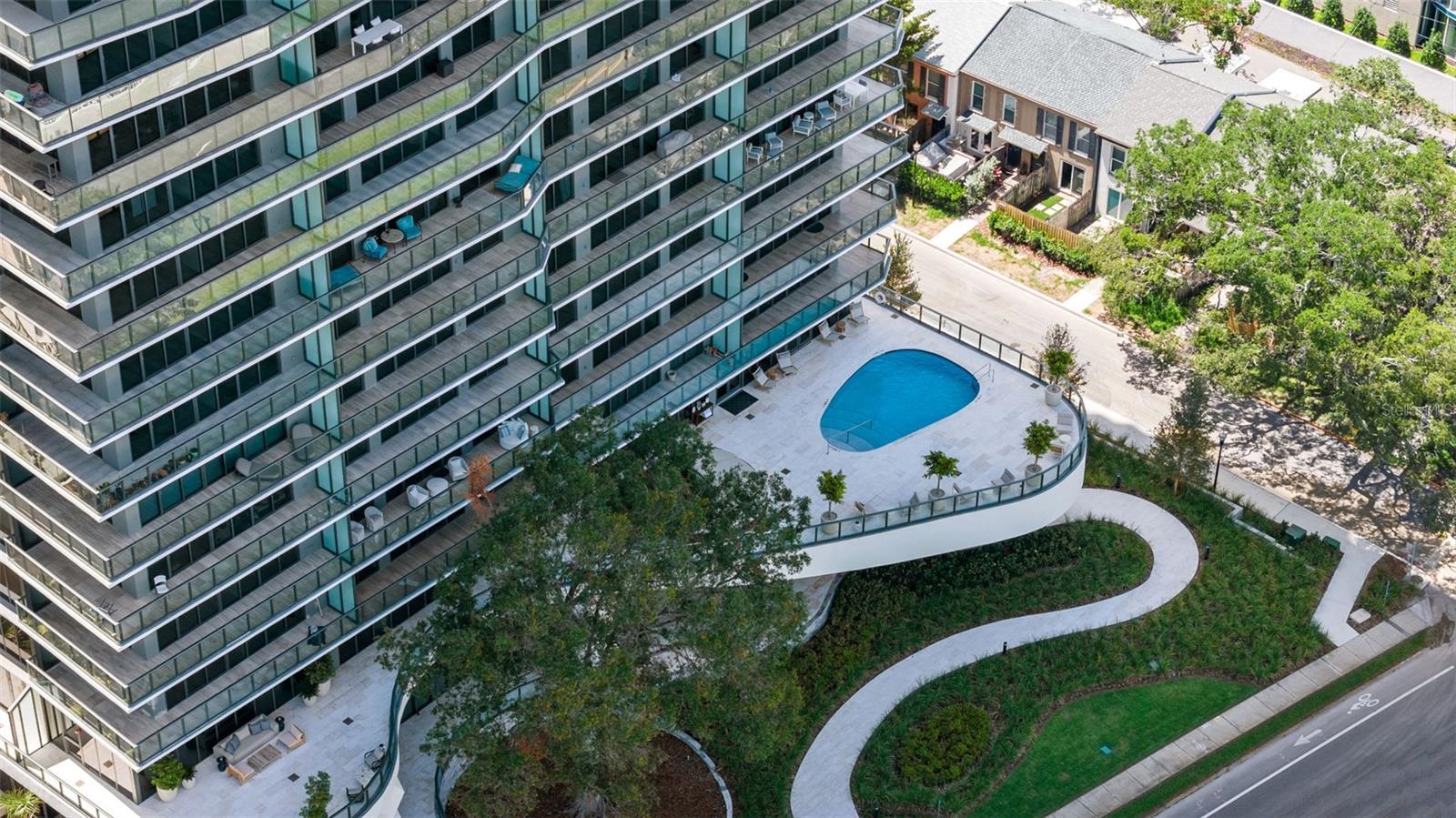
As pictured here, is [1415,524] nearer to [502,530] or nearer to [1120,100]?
[1120,100]

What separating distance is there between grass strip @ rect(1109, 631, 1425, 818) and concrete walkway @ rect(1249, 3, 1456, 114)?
146 ft

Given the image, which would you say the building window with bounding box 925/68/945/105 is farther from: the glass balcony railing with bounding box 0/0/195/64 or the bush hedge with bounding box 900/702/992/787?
the glass balcony railing with bounding box 0/0/195/64

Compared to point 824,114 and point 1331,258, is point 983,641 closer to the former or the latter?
point 1331,258

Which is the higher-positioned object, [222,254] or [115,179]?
[115,179]

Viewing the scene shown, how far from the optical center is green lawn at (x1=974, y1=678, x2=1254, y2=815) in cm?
8256

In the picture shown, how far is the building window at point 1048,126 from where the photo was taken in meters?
114

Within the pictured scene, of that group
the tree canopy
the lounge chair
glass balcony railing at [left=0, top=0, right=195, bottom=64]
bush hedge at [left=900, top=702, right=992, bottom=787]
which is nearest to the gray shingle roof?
the tree canopy

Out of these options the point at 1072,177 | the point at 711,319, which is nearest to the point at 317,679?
the point at 711,319

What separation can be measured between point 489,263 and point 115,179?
56.8 feet

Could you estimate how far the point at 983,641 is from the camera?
88.1 m

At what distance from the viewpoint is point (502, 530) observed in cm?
7450

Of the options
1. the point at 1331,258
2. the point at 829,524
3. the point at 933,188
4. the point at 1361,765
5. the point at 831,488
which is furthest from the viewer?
the point at 933,188

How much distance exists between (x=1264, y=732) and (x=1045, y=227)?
114 ft

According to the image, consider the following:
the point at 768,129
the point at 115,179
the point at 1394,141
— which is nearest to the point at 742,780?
the point at 768,129
